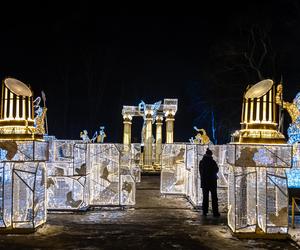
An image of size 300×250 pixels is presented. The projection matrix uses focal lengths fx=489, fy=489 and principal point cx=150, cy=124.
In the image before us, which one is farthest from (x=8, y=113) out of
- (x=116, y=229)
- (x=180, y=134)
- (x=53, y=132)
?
(x=180, y=134)

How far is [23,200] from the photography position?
9.80 m

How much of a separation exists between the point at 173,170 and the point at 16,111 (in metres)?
8.72

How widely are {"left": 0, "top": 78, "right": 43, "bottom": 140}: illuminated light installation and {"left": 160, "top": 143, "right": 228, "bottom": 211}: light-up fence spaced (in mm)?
5875

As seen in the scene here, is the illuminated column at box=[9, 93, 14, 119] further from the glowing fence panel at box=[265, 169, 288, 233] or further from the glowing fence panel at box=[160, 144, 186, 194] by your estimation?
the glowing fence panel at box=[160, 144, 186, 194]

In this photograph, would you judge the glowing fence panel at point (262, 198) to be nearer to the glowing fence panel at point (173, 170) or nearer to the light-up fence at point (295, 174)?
the light-up fence at point (295, 174)

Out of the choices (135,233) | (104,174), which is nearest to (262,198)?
(135,233)

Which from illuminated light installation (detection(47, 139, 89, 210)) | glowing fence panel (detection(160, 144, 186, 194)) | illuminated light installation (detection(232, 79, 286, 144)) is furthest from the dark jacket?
glowing fence panel (detection(160, 144, 186, 194))

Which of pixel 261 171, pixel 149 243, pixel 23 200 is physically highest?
pixel 261 171

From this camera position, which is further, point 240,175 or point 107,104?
point 107,104

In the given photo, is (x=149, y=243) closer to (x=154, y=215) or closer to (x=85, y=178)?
(x=154, y=215)

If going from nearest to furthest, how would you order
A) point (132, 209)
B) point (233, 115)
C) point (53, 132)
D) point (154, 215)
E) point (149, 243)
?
1. point (149, 243)
2. point (154, 215)
3. point (132, 209)
4. point (233, 115)
5. point (53, 132)

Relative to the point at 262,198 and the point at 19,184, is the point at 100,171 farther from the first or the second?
the point at 262,198

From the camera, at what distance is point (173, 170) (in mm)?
17766

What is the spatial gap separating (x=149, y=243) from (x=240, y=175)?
2272 millimetres
